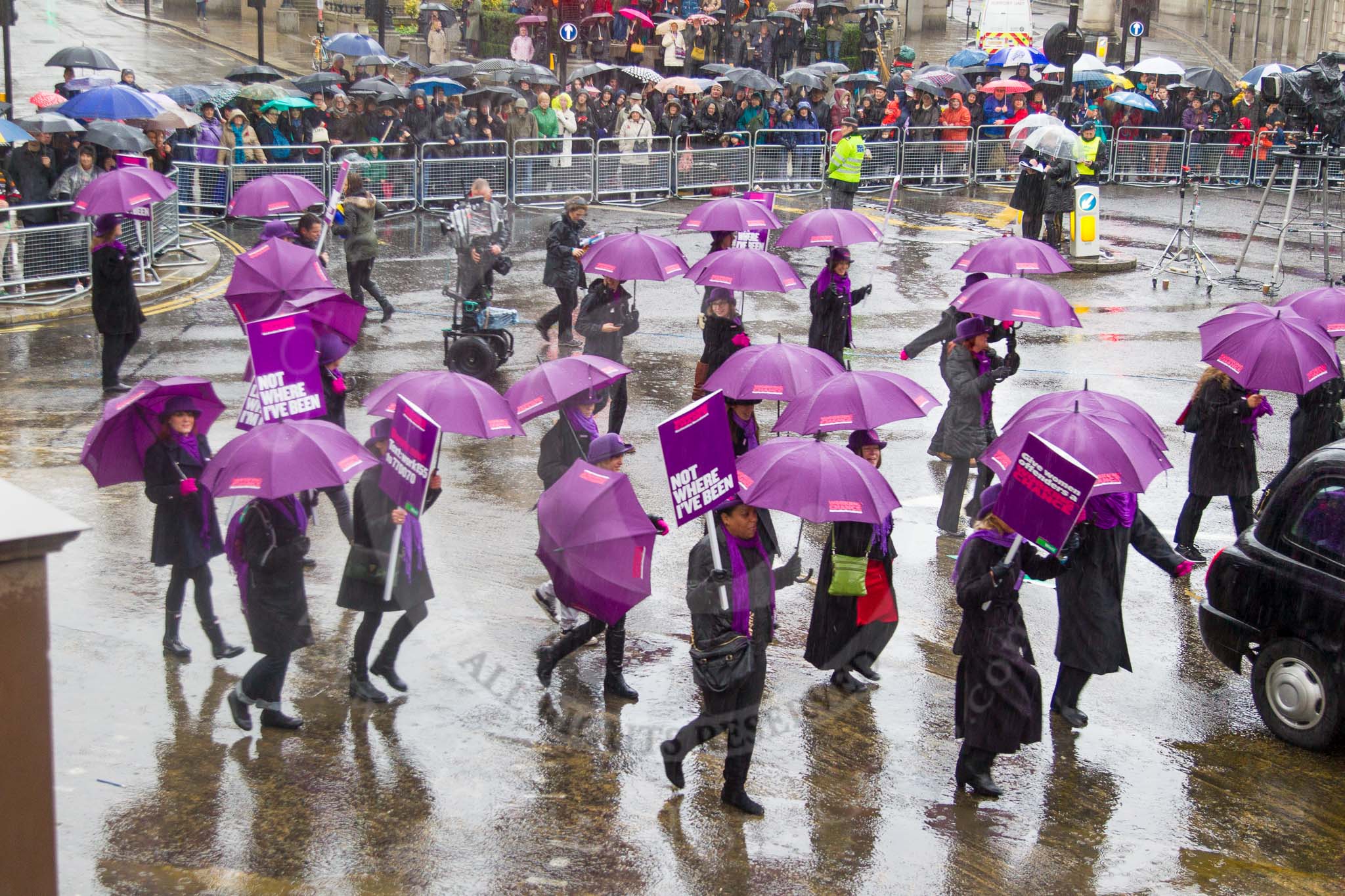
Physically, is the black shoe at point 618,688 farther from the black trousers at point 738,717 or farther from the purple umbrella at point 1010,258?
the purple umbrella at point 1010,258

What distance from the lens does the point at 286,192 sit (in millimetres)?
14562

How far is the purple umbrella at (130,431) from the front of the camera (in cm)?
810

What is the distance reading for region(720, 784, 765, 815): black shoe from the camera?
711 cm

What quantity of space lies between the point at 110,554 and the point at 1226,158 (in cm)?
2568

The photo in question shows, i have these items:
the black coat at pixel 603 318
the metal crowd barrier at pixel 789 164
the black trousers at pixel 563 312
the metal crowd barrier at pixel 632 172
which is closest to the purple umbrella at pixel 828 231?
the black coat at pixel 603 318

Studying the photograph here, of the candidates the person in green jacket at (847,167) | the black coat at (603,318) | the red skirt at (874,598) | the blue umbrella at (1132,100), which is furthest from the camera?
the blue umbrella at (1132,100)

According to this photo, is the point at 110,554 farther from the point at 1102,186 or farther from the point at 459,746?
the point at 1102,186

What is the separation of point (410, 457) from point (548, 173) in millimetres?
18269

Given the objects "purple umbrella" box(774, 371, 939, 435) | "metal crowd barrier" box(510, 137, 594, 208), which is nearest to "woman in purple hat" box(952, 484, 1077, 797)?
"purple umbrella" box(774, 371, 939, 435)

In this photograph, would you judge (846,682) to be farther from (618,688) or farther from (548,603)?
(548,603)

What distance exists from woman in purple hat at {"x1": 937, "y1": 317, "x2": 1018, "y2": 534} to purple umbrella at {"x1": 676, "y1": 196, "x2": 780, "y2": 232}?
150 inches

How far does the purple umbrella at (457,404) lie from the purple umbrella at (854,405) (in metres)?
1.67

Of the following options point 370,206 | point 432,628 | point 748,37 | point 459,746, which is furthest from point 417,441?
point 748,37

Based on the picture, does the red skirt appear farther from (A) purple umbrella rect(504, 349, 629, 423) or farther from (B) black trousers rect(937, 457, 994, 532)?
(B) black trousers rect(937, 457, 994, 532)
